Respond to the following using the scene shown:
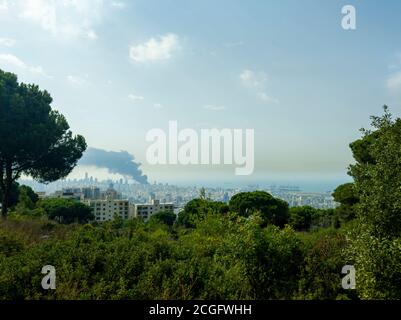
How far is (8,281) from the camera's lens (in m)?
5.57

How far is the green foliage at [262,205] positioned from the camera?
22.6 metres

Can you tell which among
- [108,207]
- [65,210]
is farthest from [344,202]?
[108,207]

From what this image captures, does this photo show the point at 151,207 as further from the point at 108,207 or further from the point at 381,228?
the point at 381,228

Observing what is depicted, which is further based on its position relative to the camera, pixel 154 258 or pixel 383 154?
pixel 154 258

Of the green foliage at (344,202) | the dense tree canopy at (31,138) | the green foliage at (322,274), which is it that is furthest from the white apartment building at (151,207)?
the green foliage at (322,274)

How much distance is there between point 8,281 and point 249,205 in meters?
18.4

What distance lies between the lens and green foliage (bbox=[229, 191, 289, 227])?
22562mm

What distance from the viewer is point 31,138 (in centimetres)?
1608

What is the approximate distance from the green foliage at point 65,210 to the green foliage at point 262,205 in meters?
13.1

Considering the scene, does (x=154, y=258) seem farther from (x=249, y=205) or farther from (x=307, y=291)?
(x=249, y=205)

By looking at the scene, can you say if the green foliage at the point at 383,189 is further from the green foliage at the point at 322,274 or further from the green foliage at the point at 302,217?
the green foliage at the point at 302,217

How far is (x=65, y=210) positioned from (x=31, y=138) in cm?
1424

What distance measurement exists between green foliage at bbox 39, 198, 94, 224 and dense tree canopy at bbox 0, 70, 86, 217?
9.60 meters
